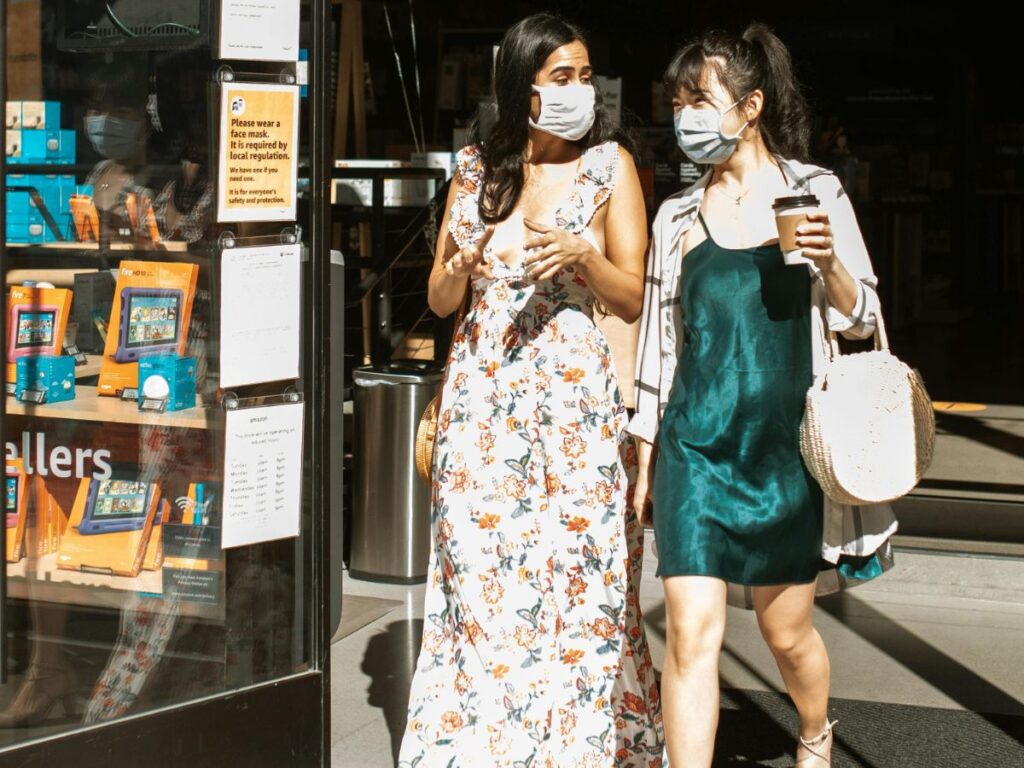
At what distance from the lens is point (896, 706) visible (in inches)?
190

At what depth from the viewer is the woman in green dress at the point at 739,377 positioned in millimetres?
3578

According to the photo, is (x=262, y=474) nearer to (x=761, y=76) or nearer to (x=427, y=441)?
(x=427, y=441)

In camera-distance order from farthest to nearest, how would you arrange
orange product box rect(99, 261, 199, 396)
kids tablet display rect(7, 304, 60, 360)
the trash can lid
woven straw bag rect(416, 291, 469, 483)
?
the trash can lid
woven straw bag rect(416, 291, 469, 483)
orange product box rect(99, 261, 199, 396)
kids tablet display rect(7, 304, 60, 360)

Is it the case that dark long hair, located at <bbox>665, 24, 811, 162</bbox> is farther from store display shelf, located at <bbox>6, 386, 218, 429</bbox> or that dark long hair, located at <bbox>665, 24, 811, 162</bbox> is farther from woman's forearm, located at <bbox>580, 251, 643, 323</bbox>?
store display shelf, located at <bbox>6, 386, 218, 429</bbox>

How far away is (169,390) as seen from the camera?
3.77 meters

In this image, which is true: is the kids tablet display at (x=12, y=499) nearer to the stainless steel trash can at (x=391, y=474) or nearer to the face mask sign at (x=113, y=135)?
the face mask sign at (x=113, y=135)

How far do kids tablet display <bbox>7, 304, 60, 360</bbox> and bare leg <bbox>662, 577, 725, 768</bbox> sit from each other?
161 cm

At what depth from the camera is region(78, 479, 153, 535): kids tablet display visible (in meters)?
3.73

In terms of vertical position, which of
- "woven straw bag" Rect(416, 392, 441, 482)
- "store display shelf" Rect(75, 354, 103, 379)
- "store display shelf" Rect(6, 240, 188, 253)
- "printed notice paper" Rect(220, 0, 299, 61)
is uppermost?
"printed notice paper" Rect(220, 0, 299, 61)

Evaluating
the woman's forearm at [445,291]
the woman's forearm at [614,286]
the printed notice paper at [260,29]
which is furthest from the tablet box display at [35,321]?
the woman's forearm at [614,286]

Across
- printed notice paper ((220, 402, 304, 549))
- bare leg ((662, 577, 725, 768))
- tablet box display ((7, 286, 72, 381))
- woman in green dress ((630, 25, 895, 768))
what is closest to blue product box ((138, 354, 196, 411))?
printed notice paper ((220, 402, 304, 549))

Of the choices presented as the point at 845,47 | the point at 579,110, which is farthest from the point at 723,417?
the point at 845,47

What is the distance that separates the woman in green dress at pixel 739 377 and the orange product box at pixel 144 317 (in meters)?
1.18

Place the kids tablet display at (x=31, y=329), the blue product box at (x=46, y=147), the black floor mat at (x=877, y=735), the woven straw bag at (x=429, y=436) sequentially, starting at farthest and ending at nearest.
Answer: the black floor mat at (x=877, y=735), the woven straw bag at (x=429, y=436), the kids tablet display at (x=31, y=329), the blue product box at (x=46, y=147)
